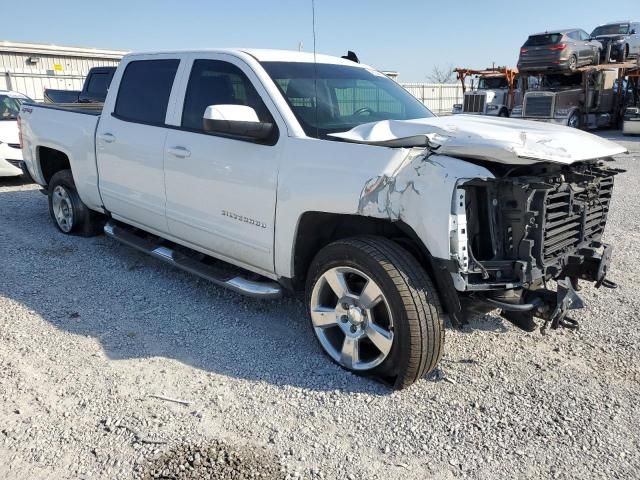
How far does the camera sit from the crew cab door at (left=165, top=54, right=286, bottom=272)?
3.61 metres

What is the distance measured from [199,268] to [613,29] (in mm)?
25994

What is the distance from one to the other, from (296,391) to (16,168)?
8093 millimetres

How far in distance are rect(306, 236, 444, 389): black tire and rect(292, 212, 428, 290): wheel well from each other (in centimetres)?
17

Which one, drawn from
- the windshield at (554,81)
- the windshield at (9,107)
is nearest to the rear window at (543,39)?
the windshield at (554,81)

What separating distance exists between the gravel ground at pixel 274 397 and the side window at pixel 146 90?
153 centimetres

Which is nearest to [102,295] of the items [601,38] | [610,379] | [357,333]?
[357,333]

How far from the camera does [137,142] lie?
4.60 m

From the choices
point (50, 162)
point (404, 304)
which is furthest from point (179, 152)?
point (50, 162)

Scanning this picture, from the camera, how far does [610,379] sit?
129 inches

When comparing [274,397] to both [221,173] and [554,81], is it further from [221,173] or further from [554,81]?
[554,81]

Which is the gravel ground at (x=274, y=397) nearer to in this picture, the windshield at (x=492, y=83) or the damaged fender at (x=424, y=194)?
the damaged fender at (x=424, y=194)

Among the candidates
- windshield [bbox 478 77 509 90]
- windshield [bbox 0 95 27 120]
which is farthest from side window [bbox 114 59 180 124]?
windshield [bbox 478 77 509 90]

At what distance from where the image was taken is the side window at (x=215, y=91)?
3.77m

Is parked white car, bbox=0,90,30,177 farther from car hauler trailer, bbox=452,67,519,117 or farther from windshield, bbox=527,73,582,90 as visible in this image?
windshield, bbox=527,73,582,90
